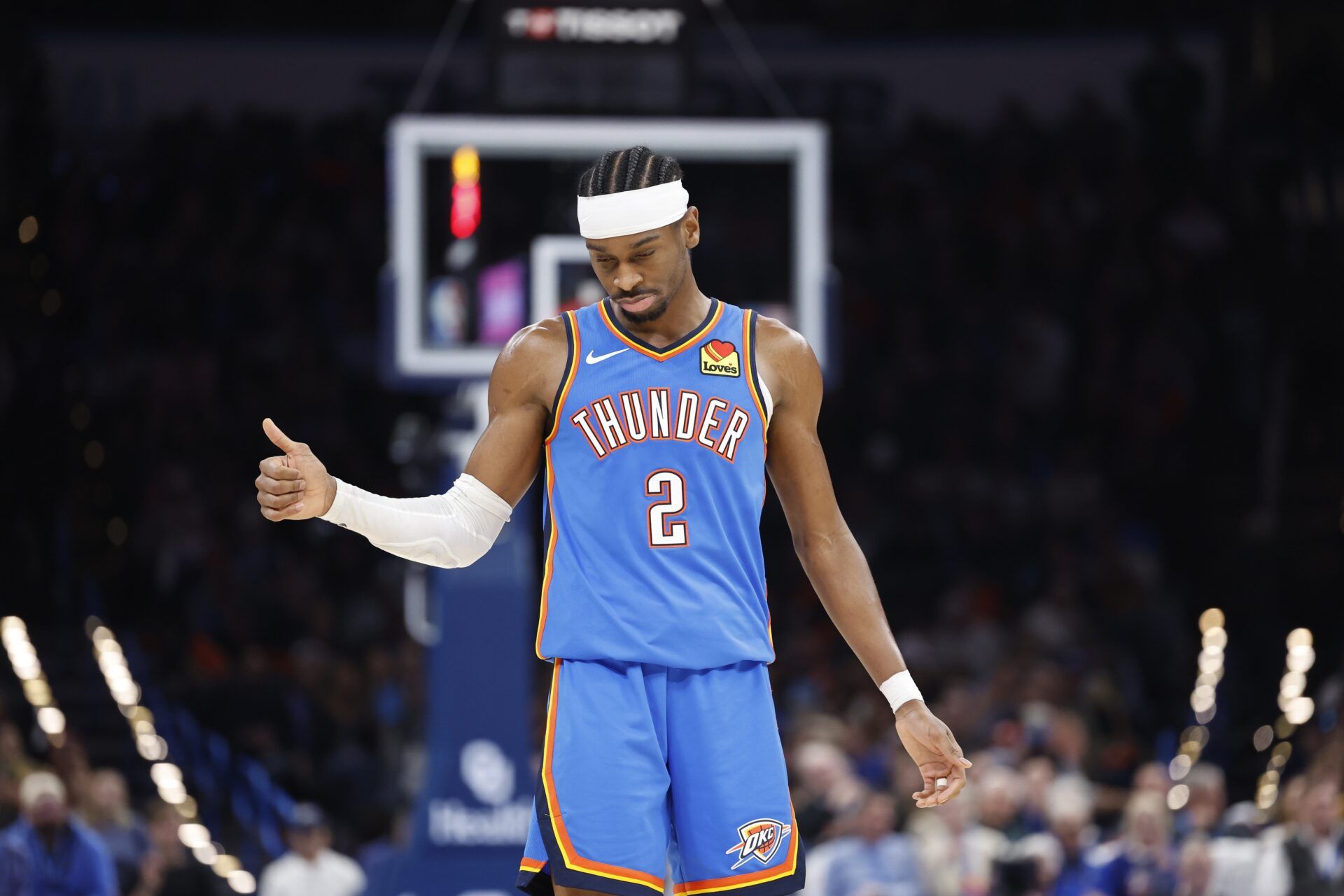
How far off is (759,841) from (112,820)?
29.4 feet

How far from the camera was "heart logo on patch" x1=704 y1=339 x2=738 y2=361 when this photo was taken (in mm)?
3957

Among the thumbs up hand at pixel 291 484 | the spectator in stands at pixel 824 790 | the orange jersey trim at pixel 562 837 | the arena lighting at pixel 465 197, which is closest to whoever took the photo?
the thumbs up hand at pixel 291 484

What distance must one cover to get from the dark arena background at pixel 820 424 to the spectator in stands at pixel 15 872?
16 millimetres

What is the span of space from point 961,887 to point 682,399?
24.0ft

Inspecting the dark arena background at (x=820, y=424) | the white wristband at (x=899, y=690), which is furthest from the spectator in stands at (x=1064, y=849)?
the white wristband at (x=899, y=690)

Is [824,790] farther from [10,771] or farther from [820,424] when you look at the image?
[820,424]

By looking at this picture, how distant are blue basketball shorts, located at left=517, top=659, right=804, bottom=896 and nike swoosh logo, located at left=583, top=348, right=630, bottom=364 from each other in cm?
62

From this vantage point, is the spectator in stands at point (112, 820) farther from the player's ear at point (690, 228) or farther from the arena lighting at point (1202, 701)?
the player's ear at point (690, 228)

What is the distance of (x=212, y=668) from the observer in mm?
14664

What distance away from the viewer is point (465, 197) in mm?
9141

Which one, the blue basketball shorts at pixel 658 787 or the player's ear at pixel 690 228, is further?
the player's ear at pixel 690 228

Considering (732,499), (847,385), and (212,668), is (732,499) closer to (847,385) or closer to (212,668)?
(212,668)

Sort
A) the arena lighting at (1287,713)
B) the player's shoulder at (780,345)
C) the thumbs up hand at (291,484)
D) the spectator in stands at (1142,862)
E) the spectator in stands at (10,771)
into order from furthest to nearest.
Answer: the arena lighting at (1287,713), the spectator in stands at (10,771), the spectator in stands at (1142,862), the player's shoulder at (780,345), the thumbs up hand at (291,484)

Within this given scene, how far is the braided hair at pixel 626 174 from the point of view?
383 centimetres
